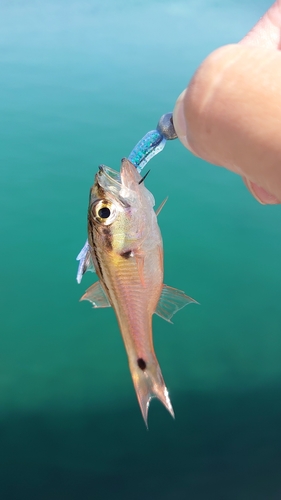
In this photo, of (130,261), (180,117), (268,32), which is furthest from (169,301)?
(268,32)

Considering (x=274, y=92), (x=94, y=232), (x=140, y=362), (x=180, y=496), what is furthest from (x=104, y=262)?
(x=180, y=496)

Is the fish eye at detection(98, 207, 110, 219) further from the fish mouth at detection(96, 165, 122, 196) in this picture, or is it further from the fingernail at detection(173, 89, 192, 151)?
the fingernail at detection(173, 89, 192, 151)

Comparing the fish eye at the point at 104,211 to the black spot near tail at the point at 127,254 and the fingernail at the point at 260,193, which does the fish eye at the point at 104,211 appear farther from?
the fingernail at the point at 260,193

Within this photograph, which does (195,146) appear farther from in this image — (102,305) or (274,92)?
(102,305)

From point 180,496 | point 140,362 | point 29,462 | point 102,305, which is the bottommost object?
point 180,496

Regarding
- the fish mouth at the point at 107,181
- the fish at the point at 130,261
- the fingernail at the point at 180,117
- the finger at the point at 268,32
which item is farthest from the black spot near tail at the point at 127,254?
the finger at the point at 268,32

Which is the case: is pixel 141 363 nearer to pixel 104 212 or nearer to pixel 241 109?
pixel 104 212
